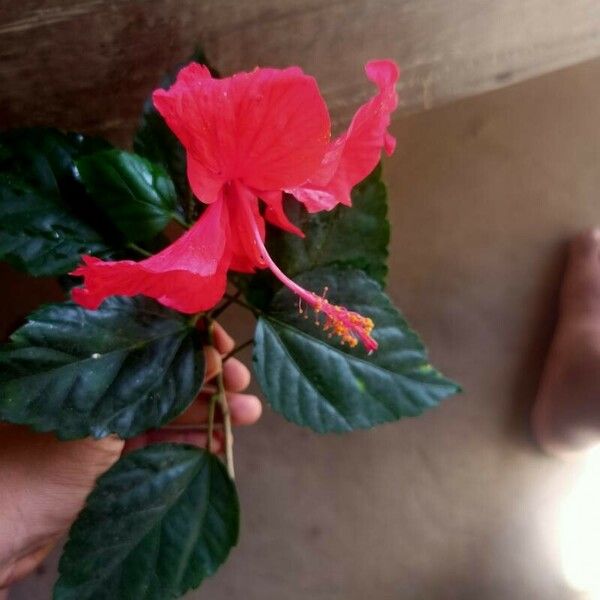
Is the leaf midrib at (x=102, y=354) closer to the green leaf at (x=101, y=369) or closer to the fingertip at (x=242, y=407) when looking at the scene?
the green leaf at (x=101, y=369)

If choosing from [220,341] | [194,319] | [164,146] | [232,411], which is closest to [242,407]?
[232,411]

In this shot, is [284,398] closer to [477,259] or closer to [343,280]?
[343,280]

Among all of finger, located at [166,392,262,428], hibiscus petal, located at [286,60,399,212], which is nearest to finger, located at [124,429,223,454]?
finger, located at [166,392,262,428]

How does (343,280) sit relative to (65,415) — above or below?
above

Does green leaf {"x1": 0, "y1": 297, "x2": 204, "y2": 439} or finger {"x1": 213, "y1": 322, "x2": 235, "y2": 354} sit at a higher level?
finger {"x1": 213, "y1": 322, "x2": 235, "y2": 354}

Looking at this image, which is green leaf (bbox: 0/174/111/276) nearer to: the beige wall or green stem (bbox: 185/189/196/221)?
green stem (bbox: 185/189/196/221)

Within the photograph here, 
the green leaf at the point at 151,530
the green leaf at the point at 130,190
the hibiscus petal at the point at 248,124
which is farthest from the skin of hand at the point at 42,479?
the hibiscus petal at the point at 248,124

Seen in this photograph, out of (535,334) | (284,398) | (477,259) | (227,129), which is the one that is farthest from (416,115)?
(227,129)
